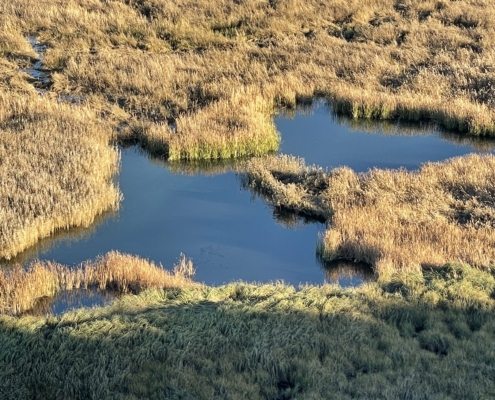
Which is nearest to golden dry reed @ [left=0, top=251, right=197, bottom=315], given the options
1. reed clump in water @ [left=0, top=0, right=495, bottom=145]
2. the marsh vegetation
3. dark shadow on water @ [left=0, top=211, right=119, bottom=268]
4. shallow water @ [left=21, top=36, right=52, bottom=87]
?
the marsh vegetation

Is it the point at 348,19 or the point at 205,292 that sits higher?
the point at 348,19

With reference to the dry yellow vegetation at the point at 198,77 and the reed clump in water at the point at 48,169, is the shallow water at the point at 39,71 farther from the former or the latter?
the reed clump in water at the point at 48,169

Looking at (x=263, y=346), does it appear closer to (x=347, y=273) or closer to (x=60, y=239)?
(x=347, y=273)

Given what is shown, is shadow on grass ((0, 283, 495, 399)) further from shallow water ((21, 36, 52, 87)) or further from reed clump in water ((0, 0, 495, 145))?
shallow water ((21, 36, 52, 87))

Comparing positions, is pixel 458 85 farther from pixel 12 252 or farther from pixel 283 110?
pixel 12 252

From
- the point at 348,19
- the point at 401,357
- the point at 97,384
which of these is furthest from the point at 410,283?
the point at 348,19
